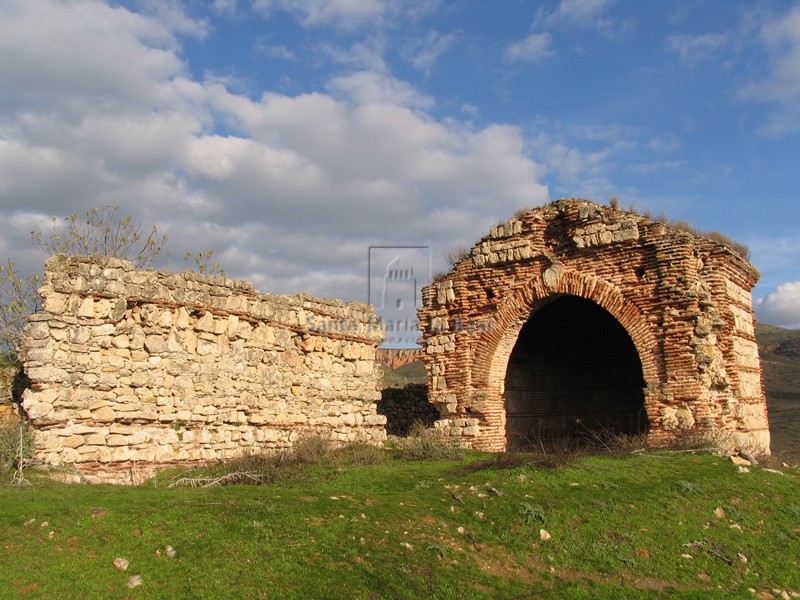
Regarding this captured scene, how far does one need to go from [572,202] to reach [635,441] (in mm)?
4667

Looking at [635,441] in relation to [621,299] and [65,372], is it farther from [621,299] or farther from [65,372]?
[65,372]

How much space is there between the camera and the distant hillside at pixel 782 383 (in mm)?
27391

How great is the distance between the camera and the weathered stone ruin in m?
11.4

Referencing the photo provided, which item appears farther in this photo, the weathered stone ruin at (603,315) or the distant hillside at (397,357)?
the distant hillside at (397,357)

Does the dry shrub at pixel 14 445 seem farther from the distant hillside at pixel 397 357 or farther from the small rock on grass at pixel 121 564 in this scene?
the distant hillside at pixel 397 357

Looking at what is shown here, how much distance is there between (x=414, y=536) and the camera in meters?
6.36

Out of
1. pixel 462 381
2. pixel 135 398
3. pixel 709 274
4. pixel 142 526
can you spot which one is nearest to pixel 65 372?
pixel 135 398

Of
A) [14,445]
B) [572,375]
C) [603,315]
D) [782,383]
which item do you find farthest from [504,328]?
[782,383]

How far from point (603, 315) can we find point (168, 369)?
438 inches

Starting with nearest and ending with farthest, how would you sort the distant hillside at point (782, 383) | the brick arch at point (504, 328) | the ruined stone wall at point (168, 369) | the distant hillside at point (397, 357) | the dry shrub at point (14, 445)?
the dry shrub at point (14, 445) → the ruined stone wall at point (168, 369) → the brick arch at point (504, 328) → the distant hillside at point (782, 383) → the distant hillside at point (397, 357)

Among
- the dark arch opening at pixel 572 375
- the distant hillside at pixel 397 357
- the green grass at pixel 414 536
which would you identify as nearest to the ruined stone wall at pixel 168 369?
the green grass at pixel 414 536

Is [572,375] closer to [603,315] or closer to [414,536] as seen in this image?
[603,315]

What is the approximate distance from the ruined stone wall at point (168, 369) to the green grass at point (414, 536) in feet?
4.12

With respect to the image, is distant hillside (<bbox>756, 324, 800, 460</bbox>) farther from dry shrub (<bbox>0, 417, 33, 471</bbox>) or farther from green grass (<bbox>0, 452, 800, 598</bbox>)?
dry shrub (<bbox>0, 417, 33, 471</bbox>)
